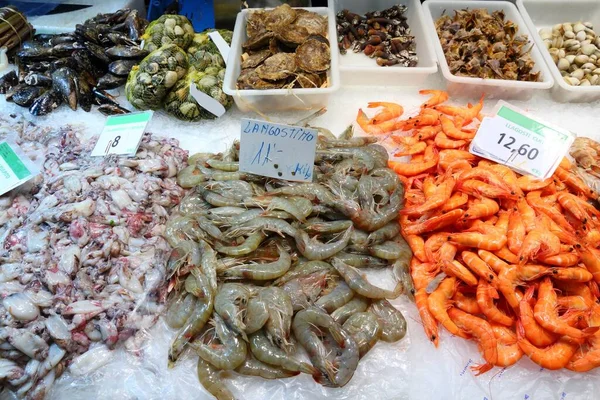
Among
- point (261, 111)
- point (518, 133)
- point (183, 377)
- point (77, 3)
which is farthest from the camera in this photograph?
point (77, 3)

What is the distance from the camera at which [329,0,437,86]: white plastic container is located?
273 centimetres

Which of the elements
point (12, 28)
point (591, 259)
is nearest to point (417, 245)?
point (591, 259)

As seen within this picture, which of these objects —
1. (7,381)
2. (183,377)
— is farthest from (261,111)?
(7,381)

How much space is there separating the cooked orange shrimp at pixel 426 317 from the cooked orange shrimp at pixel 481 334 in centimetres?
10

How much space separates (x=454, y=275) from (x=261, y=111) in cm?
154

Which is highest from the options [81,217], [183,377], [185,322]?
[81,217]

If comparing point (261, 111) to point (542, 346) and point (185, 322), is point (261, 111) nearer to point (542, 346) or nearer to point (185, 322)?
point (185, 322)

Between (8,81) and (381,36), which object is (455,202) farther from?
(8,81)

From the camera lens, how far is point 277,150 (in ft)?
6.47

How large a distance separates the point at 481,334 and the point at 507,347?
111 mm

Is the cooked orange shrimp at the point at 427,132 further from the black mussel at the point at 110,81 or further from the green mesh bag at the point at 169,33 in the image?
the black mussel at the point at 110,81

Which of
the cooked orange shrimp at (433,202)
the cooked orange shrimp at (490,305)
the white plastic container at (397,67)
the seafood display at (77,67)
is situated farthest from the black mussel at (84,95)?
the cooked orange shrimp at (490,305)

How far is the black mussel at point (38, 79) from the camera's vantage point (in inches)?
114

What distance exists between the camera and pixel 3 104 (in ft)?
9.63
